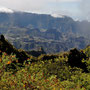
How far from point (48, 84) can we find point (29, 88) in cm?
142

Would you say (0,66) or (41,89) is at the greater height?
(0,66)

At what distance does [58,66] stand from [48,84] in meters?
11.3

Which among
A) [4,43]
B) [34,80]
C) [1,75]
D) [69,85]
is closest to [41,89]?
[34,80]

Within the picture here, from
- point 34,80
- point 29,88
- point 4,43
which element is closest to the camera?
point 29,88

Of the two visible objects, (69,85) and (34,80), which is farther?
(69,85)

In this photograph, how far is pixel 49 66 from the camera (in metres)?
19.9

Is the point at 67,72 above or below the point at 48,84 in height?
below

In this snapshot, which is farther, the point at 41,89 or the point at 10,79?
the point at 10,79

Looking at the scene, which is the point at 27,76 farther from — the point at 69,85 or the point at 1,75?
the point at 69,85

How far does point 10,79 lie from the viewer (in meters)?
9.20

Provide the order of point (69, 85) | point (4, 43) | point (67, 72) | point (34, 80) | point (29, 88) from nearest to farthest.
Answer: point (29, 88)
point (34, 80)
point (69, 85)
point (67, 72)
point (4, 43)

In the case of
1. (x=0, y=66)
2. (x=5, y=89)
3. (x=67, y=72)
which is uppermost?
(x=0, y=66)

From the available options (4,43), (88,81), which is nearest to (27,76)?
(88,81)

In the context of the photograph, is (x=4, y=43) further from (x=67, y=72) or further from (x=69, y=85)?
(x=69, y=85)
